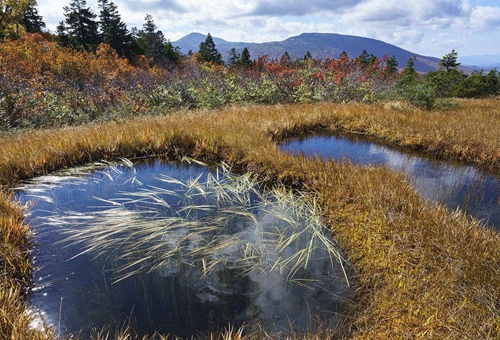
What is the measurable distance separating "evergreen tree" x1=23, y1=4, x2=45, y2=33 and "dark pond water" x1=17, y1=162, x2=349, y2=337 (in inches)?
1601

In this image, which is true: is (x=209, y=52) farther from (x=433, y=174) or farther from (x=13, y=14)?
(x=433, y=174)

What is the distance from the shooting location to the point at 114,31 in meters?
32.5

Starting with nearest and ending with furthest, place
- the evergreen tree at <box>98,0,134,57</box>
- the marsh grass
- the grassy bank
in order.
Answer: the grassy bank, the marsh grass, the evergreen tree at <box>98,0,134,57</box>

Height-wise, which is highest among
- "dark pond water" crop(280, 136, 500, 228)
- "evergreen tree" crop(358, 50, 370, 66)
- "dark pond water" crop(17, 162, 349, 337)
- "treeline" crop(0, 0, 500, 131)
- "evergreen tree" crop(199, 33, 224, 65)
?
"evergreen tree" crop(199, 33, 224, 65)

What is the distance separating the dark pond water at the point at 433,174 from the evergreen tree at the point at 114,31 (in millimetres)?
32392

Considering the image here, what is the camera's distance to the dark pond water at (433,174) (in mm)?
3805

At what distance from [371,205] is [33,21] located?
1807 inches

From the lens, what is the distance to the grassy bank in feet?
6.41

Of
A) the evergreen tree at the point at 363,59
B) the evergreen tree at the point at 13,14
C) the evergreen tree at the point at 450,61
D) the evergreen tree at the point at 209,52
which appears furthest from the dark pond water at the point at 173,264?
the evergreen tree at the point at 209,52

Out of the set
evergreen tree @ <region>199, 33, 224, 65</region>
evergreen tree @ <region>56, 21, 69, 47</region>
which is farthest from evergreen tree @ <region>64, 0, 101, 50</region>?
evergreen tree @ <region>199, 33, 224, 65</region>

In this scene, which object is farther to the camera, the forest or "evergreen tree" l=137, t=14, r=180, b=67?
"evergreen tree" l=137, t=14, r=180, b=67

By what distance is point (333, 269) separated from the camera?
2689 mm

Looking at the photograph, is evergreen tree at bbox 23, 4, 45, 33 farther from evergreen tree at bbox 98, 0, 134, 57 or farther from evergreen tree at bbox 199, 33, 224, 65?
evergreen tree at bbox 199, 33, 224, 65

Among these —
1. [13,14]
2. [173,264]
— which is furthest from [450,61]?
[13,14]
